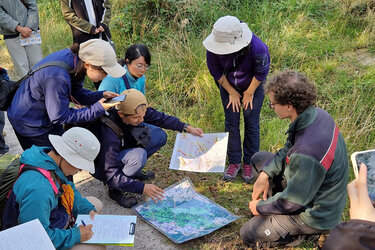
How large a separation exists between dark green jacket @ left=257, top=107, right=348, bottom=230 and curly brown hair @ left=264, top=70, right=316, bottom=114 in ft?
0.23

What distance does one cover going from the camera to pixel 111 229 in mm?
2684

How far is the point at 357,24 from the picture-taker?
563cm

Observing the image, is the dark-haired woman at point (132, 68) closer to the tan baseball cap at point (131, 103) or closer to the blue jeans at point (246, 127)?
the tan baseball cap at point (131, 103)

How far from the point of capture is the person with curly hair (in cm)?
245

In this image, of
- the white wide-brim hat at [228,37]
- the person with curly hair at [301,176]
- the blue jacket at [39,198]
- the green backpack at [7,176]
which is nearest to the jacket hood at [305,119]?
the person with curly hair at [301,176]

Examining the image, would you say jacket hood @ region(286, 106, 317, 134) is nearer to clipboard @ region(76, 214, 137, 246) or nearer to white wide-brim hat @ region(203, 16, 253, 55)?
white wide-brim hat @ region(203, 16, 253, 55)

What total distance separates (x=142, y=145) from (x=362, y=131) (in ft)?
7.83

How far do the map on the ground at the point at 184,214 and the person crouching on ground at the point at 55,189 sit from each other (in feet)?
2.62

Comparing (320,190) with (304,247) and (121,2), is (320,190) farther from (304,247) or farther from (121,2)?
(121,2)

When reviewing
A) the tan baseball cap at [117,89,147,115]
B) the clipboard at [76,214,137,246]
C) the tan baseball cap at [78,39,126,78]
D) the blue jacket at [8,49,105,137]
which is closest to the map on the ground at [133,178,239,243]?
the clipboard at [76,214,137,246]

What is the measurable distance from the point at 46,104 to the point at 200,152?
161 cm

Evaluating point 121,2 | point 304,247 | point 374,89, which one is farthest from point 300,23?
point 304,247

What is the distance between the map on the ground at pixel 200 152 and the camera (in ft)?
12.3

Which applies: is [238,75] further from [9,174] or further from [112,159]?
[9,174]
